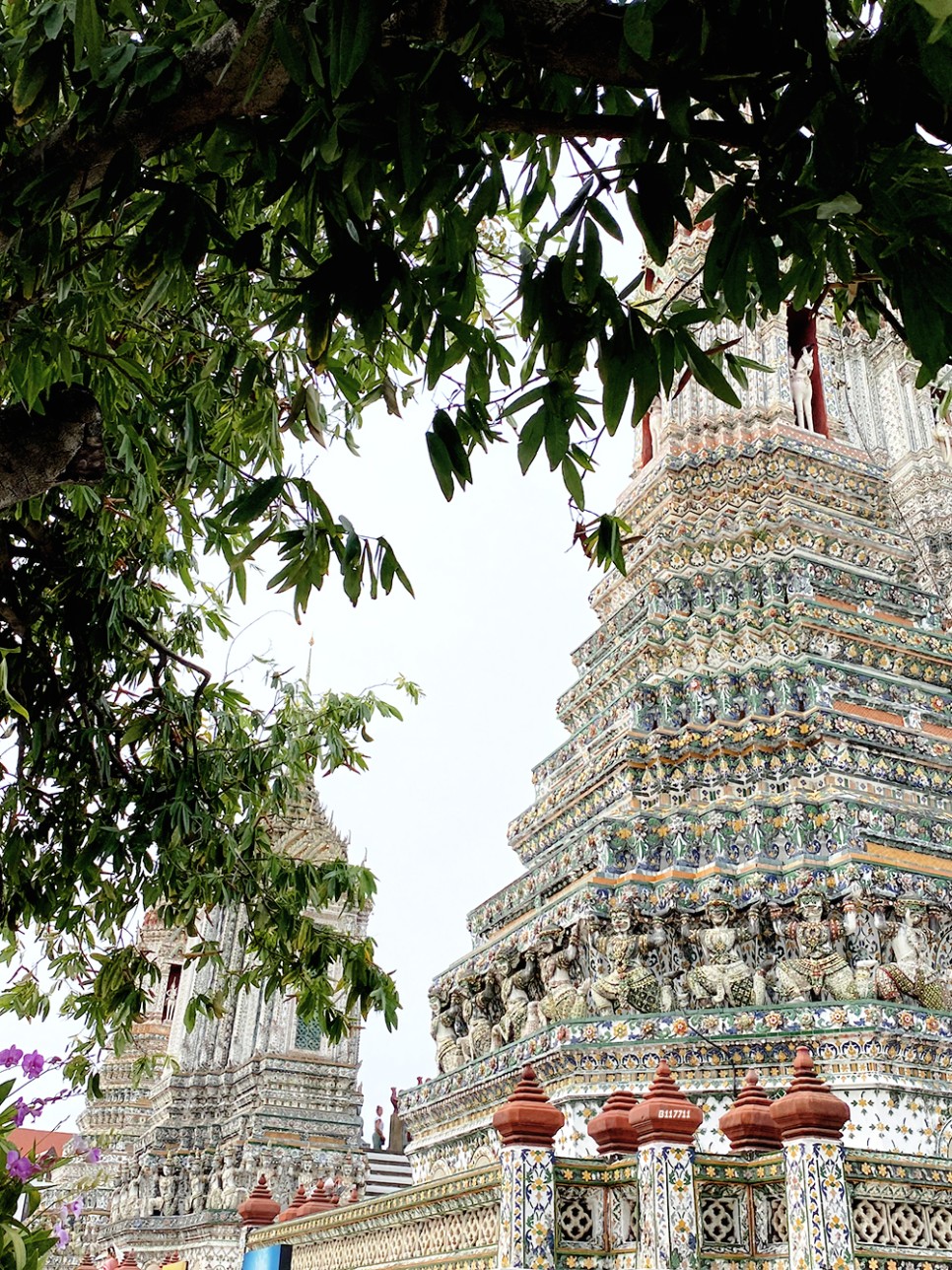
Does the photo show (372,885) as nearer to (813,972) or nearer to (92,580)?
(92,580)

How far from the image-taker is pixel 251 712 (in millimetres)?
5535

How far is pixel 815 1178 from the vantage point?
4844 millimetres

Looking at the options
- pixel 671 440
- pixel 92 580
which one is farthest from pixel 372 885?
pixel 671 440

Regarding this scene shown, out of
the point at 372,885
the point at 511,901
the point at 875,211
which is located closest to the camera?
the point at 875,211

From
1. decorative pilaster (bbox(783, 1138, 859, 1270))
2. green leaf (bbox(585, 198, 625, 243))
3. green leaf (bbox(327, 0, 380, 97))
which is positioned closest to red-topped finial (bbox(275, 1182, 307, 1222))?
decorative pilaster (bbox(783, 1138, 859, 1270))

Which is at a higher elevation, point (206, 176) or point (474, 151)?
point (206, 176)

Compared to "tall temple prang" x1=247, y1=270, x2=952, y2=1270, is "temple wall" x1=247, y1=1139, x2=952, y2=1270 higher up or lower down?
lower down

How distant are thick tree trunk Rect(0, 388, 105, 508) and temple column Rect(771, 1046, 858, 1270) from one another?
149 inches

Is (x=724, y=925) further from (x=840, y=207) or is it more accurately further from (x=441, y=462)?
(x=840, y=207)

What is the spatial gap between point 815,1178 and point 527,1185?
1209mm

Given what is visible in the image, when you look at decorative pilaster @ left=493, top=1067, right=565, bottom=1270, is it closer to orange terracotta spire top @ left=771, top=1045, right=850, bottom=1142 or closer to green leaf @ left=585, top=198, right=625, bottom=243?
orange terracotta spire top @ left=771, top=1045, right=850, bottom=1142

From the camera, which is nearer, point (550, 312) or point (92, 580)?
point (550, 312)

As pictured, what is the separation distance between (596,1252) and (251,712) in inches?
112

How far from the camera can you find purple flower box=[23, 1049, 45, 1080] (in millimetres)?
3646
